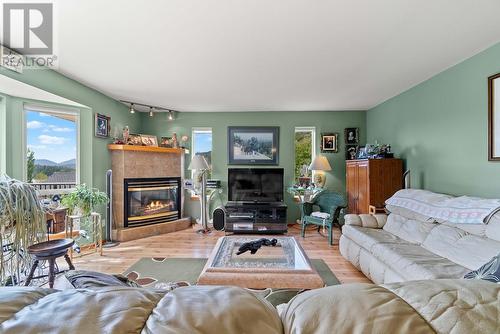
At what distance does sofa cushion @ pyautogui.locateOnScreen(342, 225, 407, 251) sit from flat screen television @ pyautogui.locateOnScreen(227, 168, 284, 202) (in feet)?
5.44

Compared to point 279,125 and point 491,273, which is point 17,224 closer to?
point 491,273

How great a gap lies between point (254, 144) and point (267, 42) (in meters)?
2.70

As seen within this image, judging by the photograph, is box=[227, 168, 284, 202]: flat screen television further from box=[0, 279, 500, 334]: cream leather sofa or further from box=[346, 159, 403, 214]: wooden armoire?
box=[0, 279, 500, 334]: cream leather sofa

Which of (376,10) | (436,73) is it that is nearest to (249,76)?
(376,10)

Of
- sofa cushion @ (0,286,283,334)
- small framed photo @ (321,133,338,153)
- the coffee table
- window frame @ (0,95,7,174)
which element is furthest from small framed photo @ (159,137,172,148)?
sofa cushion @ (0,286,283,334)

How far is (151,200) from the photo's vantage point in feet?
14.0

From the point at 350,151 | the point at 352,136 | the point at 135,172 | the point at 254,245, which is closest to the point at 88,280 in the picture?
the point at 254,245

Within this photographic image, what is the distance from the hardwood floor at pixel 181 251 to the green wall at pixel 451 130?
156cm

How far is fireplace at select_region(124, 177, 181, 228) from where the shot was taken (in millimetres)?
3953

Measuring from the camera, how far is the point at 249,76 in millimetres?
2887

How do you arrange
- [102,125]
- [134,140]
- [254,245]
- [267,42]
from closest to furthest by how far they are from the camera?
[267,42], [254,245], [102,125], [134,140]

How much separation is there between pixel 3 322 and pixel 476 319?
3.54 feet

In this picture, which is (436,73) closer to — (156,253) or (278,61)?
(278,61)

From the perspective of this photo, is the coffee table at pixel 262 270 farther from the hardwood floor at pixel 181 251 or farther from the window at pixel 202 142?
the window at pixel 202 142
